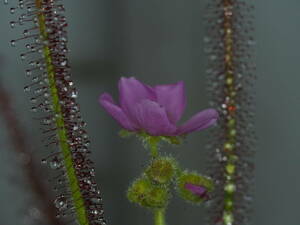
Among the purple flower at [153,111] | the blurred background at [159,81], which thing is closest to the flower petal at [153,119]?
the purple flower at [153,111]

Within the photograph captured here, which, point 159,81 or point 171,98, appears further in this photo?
point 159,81

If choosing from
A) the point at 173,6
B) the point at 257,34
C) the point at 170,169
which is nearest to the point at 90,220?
the point at 170,169

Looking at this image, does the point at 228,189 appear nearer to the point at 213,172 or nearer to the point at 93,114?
the point at 213,172

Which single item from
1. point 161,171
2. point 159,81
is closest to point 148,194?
point 161,171

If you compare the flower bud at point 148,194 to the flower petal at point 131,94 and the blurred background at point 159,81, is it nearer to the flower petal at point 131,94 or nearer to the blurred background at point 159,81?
the flower petal at point 131,94

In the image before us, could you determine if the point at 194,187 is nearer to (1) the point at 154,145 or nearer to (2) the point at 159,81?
(1) the point at 154,145

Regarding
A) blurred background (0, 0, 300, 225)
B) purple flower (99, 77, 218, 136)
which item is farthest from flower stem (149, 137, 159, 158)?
blurred background (0, 0, 300, 225)
